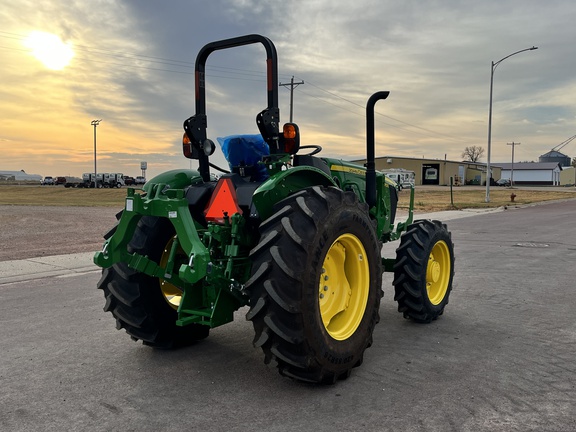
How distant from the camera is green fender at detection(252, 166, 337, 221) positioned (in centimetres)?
374

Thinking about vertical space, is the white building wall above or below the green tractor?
above

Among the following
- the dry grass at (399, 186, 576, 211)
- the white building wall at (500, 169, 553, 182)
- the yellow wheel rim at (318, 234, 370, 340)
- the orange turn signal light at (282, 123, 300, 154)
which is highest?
the white building wall at (500, 169, 553, 182)

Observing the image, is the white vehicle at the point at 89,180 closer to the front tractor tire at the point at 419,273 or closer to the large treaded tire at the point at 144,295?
the front tractor tire at the point at 419,273

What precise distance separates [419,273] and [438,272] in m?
0.58

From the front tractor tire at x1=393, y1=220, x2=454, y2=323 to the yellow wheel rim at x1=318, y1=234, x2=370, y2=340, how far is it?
128cm

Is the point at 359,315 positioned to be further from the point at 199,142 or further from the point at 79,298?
the point at 79,298

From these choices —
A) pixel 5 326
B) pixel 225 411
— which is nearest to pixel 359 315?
pixel 225 411

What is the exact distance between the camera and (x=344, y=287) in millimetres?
4152

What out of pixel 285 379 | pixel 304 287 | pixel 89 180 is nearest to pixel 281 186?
pixel 304 287

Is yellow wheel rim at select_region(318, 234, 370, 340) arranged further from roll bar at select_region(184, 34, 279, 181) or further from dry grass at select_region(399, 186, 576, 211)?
dry grass at select_region(399, 186, 576, 211)

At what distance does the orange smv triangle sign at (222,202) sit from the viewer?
4.04 m

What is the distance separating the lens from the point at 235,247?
389 cm

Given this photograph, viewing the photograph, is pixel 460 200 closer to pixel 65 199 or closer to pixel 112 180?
pixel 65 199

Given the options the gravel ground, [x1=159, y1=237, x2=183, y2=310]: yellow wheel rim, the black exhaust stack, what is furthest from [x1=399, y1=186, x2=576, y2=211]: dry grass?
[x1=159, y1=237, x2=183, y2=310]: yellow wheel rim
